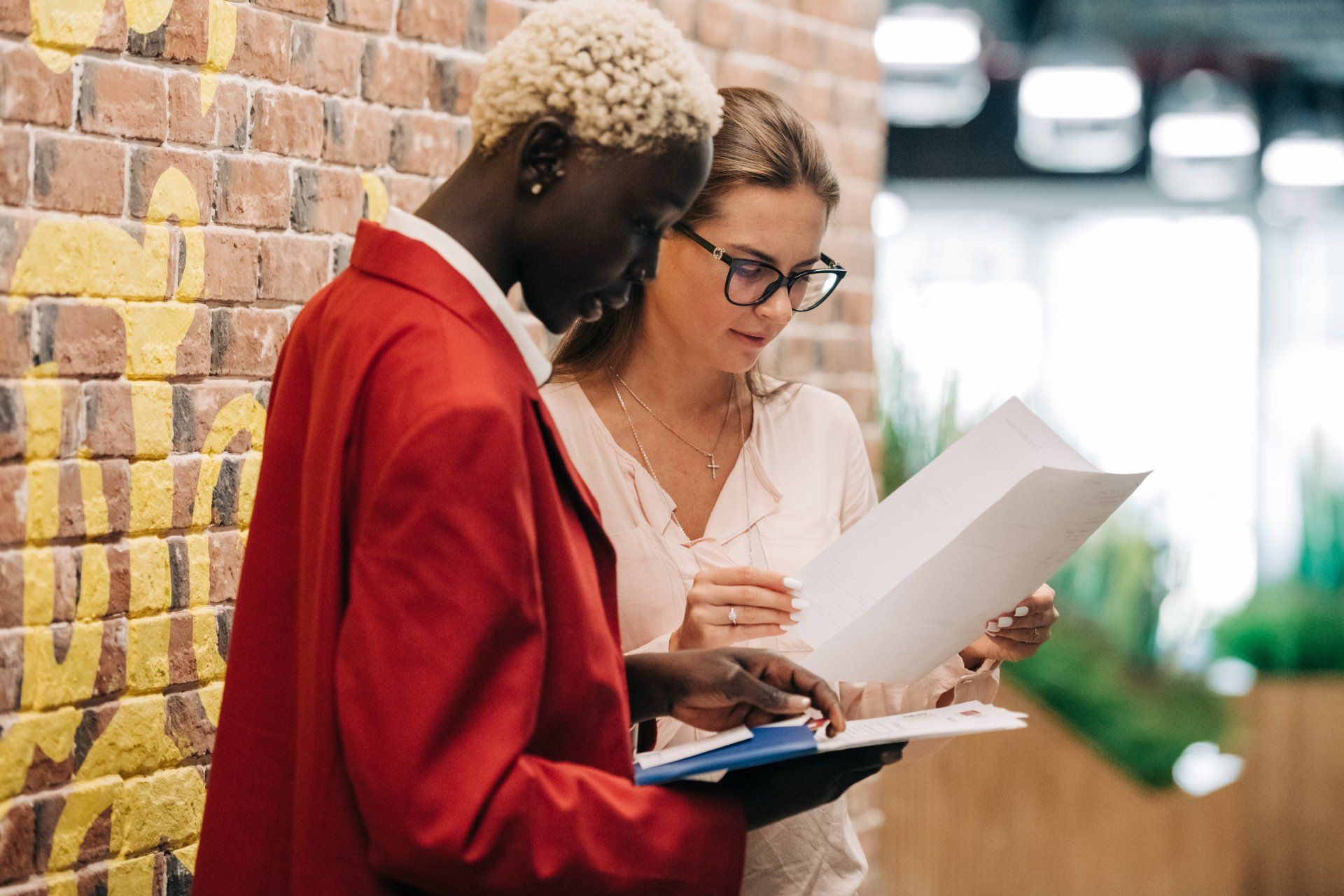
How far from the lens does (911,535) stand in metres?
1.37

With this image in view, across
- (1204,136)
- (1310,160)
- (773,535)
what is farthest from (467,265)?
(1310,160)

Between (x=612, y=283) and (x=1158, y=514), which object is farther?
(x=1158, y=514)

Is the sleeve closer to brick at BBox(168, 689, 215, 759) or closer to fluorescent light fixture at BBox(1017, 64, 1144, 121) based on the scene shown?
brick at BBox(168, 689, 215, 759)

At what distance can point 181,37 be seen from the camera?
1590 millimetres

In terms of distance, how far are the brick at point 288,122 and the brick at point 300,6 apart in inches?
4.1

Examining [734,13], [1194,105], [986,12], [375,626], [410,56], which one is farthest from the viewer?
[986,12]

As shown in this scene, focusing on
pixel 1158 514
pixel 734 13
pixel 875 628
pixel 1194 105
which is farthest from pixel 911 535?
pixel 1194 105

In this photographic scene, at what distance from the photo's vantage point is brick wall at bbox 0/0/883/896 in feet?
4.72

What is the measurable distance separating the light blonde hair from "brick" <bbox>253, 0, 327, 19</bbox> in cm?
56

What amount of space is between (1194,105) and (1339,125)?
135 inches

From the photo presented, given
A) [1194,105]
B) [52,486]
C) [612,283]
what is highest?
[1194,105]

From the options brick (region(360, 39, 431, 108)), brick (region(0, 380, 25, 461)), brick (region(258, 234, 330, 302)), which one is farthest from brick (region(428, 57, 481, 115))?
brick (region(0, 380, 25, 461))

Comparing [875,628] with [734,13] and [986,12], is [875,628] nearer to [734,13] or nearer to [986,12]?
[734,13]

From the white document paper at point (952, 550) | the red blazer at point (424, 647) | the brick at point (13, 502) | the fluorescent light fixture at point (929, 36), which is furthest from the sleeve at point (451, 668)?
the fluorescent light fixture at point (929, 36)
